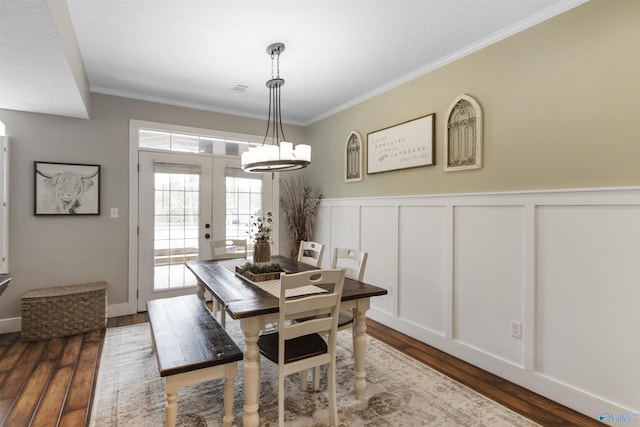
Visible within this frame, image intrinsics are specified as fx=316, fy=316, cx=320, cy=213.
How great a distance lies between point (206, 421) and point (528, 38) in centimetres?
345

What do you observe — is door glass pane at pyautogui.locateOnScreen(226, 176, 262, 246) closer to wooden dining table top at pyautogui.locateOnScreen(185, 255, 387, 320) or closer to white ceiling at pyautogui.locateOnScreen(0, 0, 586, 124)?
white ceiling at pyautogui.locateOnScreen(0, 0, 586, 124)

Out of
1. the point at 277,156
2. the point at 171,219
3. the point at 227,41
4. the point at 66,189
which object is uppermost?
the point at 227,41

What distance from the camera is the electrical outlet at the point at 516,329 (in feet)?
7.79

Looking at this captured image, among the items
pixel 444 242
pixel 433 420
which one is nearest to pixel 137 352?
A: pixel 433 420

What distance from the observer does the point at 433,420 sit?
196cm

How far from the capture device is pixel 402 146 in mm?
3373

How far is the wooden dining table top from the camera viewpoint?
1.76m

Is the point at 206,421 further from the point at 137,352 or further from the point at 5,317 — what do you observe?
the point at 5,317

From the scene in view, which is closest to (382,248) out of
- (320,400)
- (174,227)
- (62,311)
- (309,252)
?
(309,252)

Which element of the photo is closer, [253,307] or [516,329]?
[253,307]

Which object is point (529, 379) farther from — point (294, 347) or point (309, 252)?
point (309, 252)

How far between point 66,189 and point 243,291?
2771 mm

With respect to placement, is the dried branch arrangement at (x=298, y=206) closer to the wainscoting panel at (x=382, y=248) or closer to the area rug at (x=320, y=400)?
the wainscoting panel at (x=382, y=248)

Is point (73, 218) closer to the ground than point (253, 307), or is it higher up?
higher up
